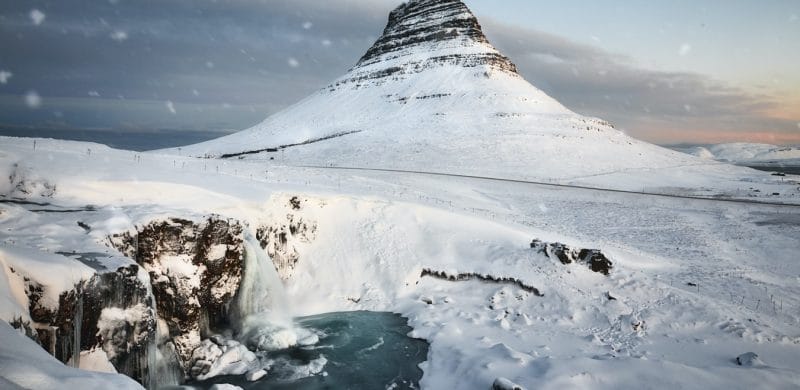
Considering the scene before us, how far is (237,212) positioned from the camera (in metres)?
15.7

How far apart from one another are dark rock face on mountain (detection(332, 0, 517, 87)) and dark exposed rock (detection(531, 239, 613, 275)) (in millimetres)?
102232

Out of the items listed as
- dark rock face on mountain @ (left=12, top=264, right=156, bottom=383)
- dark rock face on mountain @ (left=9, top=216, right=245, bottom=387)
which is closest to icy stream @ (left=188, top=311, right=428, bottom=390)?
dark rock face on mountain @ (left=9, top=216, right=245, bottom=387)

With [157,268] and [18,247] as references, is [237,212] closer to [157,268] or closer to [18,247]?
[157,268]

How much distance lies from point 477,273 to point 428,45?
12473 centimetres

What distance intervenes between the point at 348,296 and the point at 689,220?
24.5 meters

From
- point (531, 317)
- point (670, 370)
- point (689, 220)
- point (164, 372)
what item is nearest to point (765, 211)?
point (689, 220)

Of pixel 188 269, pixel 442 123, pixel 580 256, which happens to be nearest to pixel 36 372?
pixel 188 269

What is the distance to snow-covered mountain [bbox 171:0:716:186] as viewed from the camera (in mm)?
58531

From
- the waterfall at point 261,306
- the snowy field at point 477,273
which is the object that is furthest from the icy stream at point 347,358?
the snowy field at point 477,273

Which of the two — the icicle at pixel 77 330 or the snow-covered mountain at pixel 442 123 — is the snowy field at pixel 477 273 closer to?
the icicle at pixel 77 330

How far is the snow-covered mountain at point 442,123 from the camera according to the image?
5853cm

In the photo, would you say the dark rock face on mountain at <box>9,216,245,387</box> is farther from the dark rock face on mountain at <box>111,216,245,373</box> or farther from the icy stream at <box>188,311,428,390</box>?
the icy stream at <box>188,311,428,390</box>

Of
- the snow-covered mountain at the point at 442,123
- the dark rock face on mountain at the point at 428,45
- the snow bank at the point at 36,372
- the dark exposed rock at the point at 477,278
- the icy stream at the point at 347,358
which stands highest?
the dark rock face on mountain at the point at 428,45

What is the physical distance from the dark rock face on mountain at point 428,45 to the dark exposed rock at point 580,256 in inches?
4025
